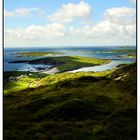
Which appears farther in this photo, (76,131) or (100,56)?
(100,56)

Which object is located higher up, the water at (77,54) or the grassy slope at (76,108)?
the water at (77,54)

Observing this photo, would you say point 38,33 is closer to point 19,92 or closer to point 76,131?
point 19,92

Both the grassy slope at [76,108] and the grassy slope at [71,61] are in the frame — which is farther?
the grassy slope at [71,61]

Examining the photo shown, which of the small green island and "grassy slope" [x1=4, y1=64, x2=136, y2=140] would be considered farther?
the small green island

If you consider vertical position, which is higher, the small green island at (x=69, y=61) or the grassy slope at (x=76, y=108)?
the small green island at (x=69, y=61)

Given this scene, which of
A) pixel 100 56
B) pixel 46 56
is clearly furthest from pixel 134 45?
pixel 46 56
